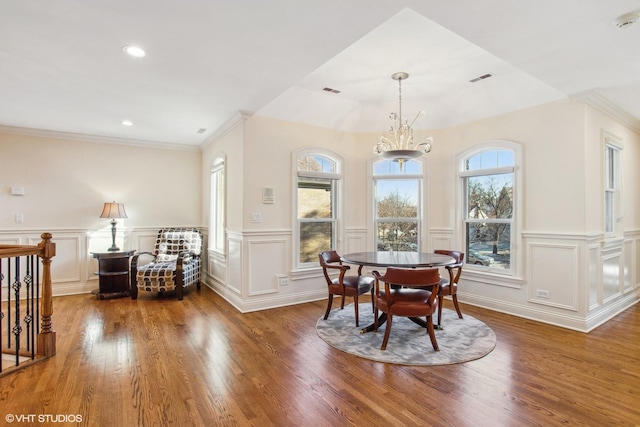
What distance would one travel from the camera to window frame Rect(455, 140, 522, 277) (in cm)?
417

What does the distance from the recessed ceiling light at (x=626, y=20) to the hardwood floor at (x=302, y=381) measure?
258 cm

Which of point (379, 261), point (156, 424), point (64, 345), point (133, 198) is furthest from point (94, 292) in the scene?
point (379, 261)

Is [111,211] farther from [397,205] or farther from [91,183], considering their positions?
[397,205]

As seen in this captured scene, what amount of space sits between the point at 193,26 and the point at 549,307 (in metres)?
4.55

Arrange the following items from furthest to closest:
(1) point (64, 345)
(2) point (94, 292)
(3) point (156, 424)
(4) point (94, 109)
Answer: (2) point (94, 292), (4) point (94, 109), (1) point (64, 345), (3) point (156, 424)

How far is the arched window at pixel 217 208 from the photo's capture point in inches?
212

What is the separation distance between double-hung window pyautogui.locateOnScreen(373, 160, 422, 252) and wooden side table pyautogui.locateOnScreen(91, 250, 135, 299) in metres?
3.99

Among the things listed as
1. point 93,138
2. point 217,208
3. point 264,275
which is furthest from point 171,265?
point 93,138

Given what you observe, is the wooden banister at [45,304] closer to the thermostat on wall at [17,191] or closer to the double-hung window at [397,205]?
the thermostat on wall at [17,191]

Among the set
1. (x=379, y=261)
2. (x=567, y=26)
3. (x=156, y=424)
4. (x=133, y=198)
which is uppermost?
(x=567, y=26)

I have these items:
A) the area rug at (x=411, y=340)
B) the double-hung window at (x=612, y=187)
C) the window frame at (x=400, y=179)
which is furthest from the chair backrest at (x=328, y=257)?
the double-hung window at (x=612, y=187)

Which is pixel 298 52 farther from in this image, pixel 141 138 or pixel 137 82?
pixel 141 138

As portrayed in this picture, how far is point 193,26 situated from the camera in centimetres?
237

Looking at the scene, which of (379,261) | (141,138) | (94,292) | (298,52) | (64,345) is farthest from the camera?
(141,138)
